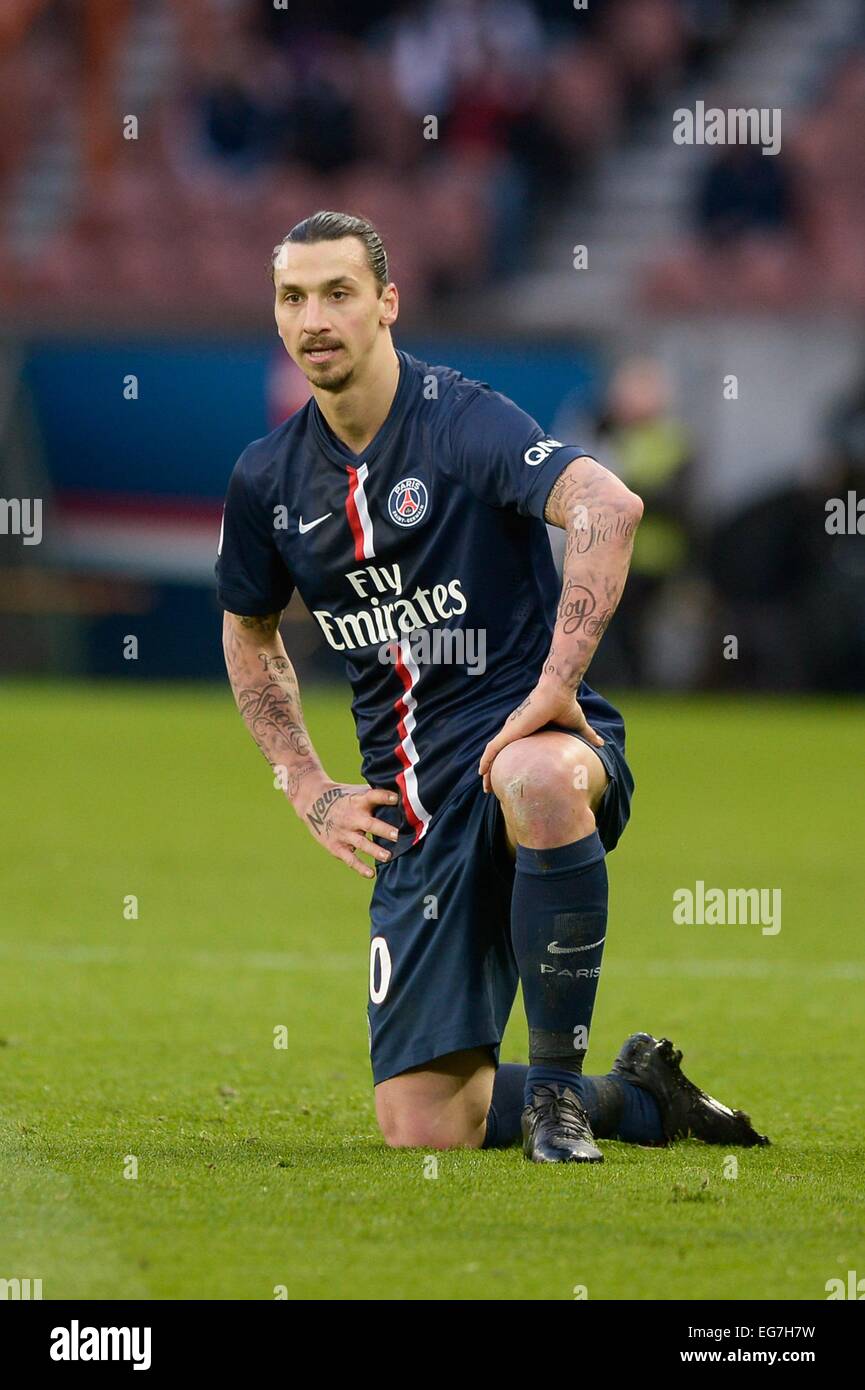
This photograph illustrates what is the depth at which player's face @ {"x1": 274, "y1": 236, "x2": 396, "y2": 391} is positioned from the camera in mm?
4078

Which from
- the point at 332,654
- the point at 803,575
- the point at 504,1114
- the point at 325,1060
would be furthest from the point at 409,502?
the point at 803,575

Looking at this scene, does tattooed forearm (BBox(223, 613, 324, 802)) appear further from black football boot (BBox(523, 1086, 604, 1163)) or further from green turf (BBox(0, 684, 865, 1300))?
black football boot (BBox(523, 1086, 604, 1163))

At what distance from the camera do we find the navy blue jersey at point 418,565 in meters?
4.21

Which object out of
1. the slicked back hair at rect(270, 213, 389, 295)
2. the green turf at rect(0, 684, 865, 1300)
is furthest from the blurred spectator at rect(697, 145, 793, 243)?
the slicked back hair at rect(270, 213, 389, 295)

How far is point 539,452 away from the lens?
4004 mm

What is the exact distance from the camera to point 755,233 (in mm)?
17047

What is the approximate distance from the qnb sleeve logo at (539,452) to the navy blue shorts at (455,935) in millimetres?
548

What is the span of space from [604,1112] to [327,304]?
1611 millimetres

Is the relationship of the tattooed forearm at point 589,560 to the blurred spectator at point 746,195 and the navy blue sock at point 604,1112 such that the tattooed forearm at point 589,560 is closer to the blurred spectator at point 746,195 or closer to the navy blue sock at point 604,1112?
the navy blue sock at point 604,1112

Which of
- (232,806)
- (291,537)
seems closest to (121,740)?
(232,806)

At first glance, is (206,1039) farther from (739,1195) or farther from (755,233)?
(755,233)

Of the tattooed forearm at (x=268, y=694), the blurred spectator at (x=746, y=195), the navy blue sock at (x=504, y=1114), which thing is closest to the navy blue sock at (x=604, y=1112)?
the navy blue sock at (x=504, y=1114)
